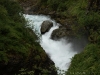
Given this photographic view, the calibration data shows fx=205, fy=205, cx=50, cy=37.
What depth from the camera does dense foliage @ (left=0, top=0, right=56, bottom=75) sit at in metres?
7.78

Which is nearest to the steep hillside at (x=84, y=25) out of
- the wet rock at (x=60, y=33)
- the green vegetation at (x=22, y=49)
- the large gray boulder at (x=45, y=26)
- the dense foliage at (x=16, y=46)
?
the green vegetation at (x=22, y=49)

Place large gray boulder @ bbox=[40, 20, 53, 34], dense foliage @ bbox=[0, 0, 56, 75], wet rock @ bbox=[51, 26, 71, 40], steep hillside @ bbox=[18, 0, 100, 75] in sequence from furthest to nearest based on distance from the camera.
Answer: large gray boulder @ bbox=[40, 20, 53, 34]
wet rock @ bbox=[51, 26, 71, 40]
steep hillside @ bbox=[18, 0, 100, 75]
dense foliage @ bbox=[0, 0, 56, 75]

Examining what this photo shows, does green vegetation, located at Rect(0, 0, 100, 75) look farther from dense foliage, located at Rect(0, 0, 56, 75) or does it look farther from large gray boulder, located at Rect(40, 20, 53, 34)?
large gray boulder, located at Rect(40, 20, 53, 34)

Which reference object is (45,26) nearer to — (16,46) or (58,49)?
(58,49)

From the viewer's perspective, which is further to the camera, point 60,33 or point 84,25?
point 60,33

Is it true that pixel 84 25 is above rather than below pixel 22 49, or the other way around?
above

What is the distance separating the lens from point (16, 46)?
8.31m

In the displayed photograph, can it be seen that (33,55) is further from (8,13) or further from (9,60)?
(8,13)

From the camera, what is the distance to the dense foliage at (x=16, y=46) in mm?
7778

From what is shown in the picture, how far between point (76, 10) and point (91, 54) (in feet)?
26.0

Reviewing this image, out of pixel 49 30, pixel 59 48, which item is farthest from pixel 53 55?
pixel 49 30

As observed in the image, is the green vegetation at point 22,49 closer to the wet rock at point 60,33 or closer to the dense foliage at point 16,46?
the dense foliage at point 16,46

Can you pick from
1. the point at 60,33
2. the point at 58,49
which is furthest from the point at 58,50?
the point at 60,33

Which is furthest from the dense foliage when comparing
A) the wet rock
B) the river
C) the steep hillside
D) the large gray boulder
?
the large gray boulder
